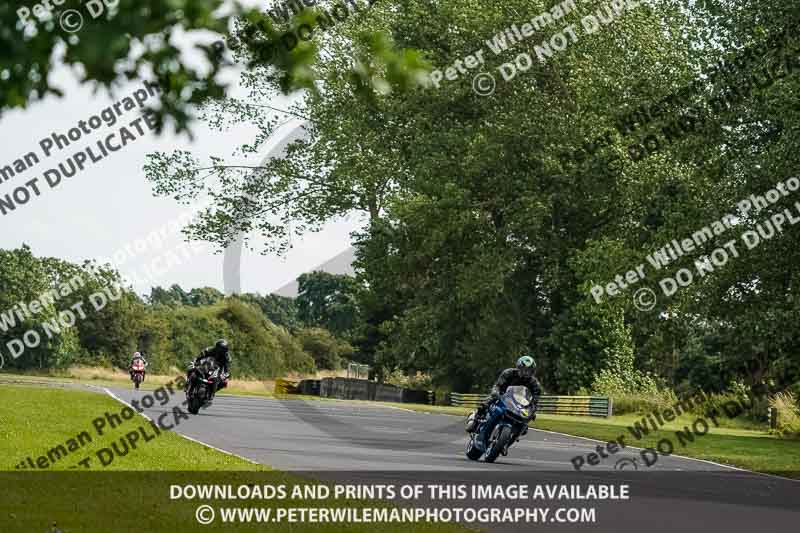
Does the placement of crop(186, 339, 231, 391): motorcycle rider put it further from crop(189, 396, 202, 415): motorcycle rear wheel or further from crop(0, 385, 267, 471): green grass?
crop(0, 385, 267, 471): green grass

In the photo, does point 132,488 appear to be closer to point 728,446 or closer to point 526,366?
point 526,366

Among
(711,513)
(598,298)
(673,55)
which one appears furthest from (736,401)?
(711,513)

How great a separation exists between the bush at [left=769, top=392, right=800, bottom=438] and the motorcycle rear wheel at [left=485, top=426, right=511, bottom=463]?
1806cm

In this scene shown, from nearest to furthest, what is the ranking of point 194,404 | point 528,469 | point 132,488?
1. point 132,488
2. point 528,469
3. point 194,404

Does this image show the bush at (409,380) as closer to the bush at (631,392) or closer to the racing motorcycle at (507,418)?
the bush at (631,392)

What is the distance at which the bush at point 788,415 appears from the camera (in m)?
36.1

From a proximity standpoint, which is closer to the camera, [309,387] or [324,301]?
[309,387]

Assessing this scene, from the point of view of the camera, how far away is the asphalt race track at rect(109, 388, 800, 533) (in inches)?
527

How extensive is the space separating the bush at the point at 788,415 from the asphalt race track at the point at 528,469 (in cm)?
876

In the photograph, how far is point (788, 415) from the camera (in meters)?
37.0

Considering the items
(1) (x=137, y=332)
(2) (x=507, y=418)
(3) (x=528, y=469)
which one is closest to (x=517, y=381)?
(2) (x=507, y=418)

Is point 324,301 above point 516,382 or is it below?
above

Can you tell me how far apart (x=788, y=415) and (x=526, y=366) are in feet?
63.5

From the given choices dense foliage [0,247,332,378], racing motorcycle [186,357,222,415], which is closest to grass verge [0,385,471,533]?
racing motorcycle [186,357,222,415]
